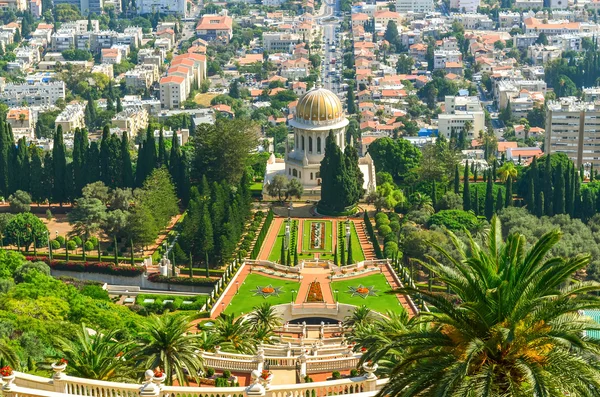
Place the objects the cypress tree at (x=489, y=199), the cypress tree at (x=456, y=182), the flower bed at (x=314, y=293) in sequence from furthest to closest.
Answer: the cypress tree at (x=456, y=182) → the cypress tree at (x=489, y=199) → the flower bed at (x=314, y=293)

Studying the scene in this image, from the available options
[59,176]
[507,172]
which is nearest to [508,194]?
[507,172]

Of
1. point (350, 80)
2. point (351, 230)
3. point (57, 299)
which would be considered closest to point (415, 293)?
point (57, 299)

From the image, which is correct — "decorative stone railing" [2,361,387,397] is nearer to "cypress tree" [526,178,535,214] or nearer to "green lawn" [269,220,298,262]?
"green lawn" [269,220,298,262]

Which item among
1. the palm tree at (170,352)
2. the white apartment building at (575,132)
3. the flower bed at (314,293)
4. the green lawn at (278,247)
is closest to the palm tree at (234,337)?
the palm tree at (170,352)

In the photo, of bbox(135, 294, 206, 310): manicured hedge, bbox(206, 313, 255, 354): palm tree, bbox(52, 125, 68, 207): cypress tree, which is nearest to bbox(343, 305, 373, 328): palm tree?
bbox(206, 313, 255, 354): palm tree

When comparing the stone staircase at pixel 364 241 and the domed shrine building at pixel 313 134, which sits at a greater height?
the domed shrine building at pixel 313 134

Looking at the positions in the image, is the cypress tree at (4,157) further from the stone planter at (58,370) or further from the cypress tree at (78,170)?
the stone planter at (58,370)

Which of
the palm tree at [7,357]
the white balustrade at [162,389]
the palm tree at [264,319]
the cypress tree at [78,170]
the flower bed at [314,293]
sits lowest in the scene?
the flower bed at [314,293]

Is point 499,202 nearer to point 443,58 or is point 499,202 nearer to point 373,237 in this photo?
point 373,237
